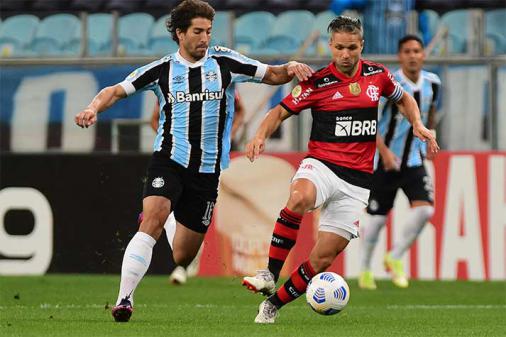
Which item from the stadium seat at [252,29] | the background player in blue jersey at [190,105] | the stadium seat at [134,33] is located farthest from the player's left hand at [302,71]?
the stadium seat at [134,33]

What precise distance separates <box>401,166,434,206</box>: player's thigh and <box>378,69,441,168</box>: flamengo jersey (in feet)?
0.26

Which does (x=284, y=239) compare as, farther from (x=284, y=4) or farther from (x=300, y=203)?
(x=284, y=4)

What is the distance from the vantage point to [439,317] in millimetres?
9664

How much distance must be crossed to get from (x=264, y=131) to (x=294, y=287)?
39.8 inches

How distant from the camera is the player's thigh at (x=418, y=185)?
42.5 ft

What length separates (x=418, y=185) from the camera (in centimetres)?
1297

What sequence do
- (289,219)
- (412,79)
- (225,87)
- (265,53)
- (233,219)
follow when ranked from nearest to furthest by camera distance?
(289,219), (225,87), (412,79), (233,219), (265,53)

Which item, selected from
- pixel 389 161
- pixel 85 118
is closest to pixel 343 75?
pixel 85 118

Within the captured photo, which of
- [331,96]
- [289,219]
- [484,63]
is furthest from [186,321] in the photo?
[484,63]

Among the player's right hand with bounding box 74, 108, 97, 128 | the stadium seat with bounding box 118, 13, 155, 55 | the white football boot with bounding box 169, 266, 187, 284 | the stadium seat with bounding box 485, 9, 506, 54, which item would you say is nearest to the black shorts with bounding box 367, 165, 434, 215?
the white football boot with bounding box 169, 266, 187, 284

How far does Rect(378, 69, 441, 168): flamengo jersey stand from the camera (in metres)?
13.0

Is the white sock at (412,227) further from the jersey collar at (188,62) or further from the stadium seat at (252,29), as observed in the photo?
the jersey collar at (188,62)

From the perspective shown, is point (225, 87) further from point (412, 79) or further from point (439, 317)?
point (412, 79)

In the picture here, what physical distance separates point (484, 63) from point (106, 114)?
13.6 ft
